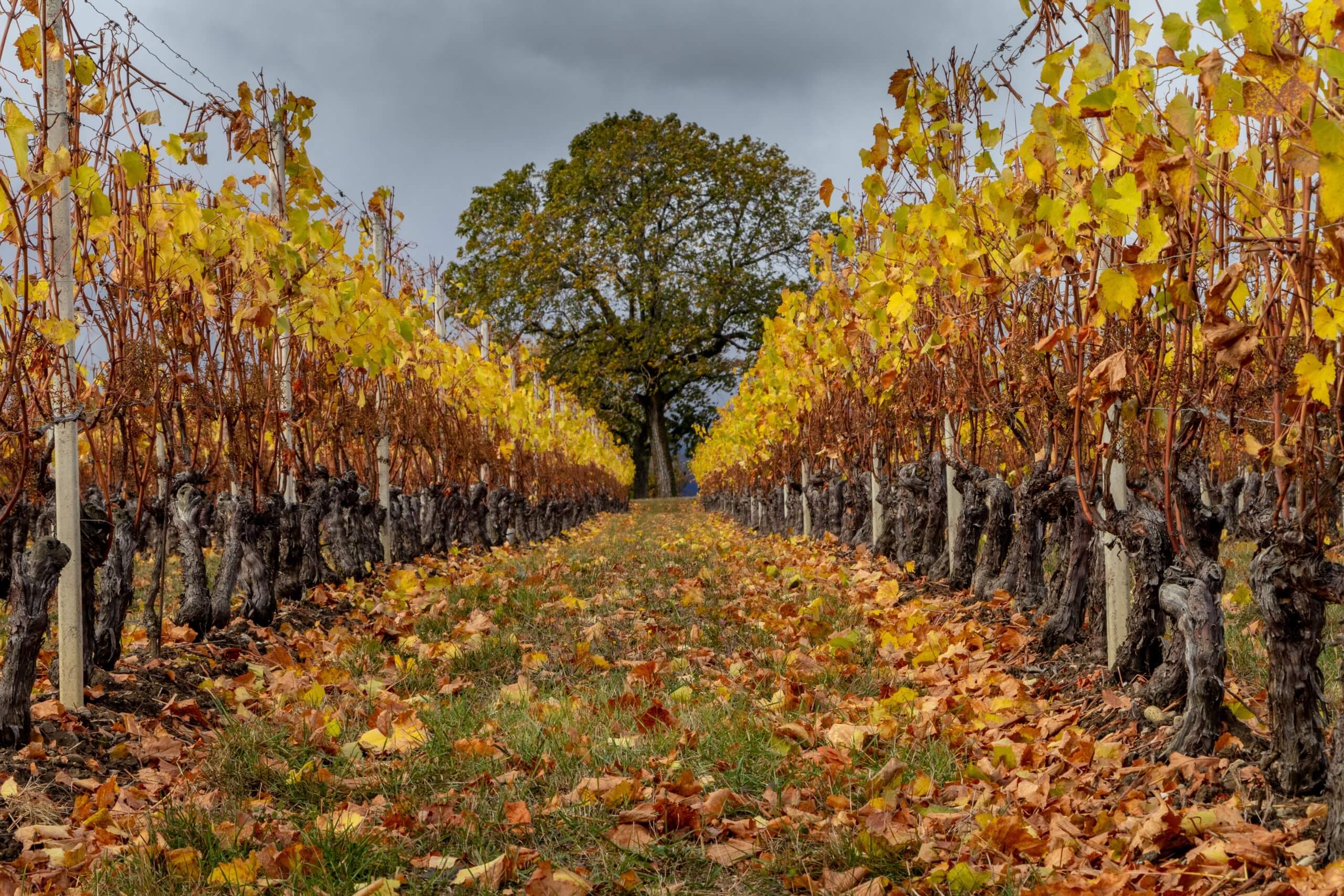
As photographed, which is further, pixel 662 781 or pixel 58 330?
pixel 58 330

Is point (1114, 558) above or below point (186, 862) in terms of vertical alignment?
above

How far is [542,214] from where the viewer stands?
91.8 feet

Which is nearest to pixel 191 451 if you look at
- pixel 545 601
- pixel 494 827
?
pixel 545 601

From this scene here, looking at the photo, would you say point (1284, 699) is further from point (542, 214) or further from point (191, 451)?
point (542, 214)

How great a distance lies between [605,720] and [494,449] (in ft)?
30.6

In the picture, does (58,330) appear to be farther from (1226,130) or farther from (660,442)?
(660,442)

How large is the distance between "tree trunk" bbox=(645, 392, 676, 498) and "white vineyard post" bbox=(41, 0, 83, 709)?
29.3m

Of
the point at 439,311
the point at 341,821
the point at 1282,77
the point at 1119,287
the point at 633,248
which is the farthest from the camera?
the point at 633,248

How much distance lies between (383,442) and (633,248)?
2057 centimetres

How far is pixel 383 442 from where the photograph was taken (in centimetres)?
887

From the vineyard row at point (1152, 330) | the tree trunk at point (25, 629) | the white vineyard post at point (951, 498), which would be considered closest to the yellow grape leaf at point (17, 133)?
the tree trunk at point (25, 629)

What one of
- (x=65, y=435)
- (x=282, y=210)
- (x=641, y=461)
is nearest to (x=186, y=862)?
(x=65, y=435)

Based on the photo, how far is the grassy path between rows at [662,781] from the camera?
2289 millimetres

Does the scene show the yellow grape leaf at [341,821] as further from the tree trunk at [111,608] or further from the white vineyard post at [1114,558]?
the white vineyard post at [1114,558]
